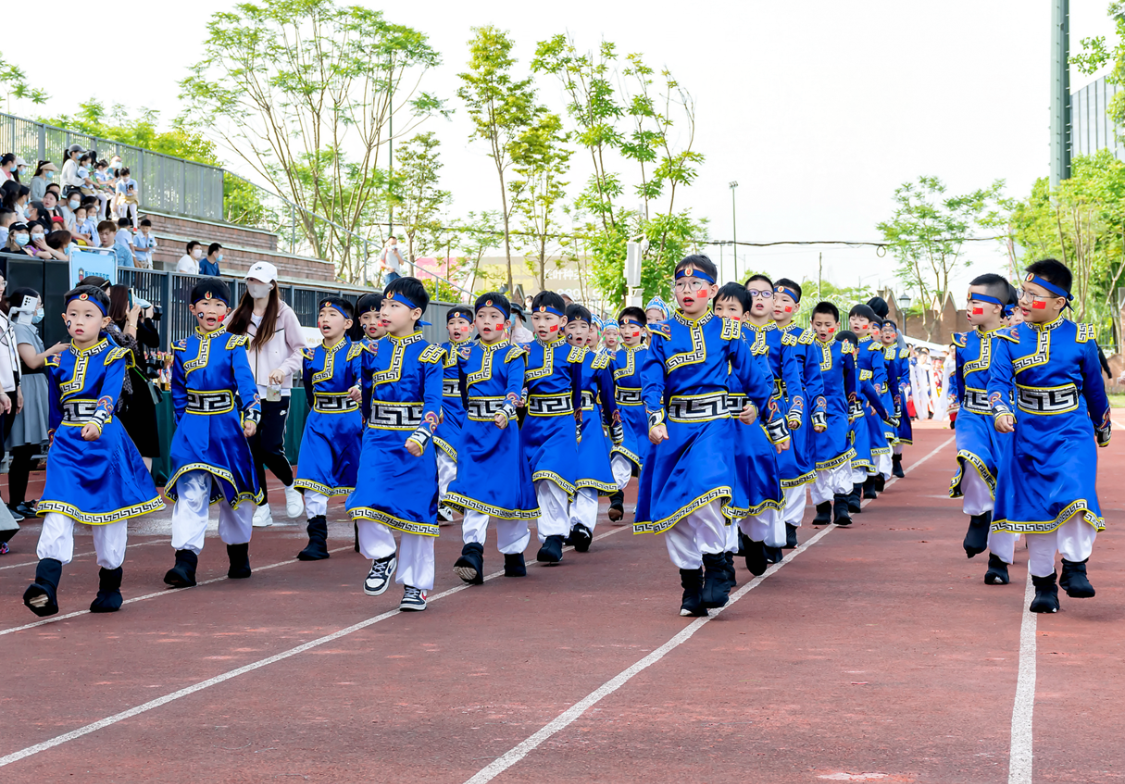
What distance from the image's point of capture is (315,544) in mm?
10062

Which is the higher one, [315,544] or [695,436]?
[695,436]

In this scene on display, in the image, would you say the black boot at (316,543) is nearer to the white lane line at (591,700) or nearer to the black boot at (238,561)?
the black boot at (238,561)

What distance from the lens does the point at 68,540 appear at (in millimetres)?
7539

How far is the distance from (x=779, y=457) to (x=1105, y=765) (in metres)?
5.71

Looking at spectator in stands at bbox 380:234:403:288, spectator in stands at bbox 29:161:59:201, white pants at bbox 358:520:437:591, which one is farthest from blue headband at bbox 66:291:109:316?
spectator in stands at bbox 380:234:403:288

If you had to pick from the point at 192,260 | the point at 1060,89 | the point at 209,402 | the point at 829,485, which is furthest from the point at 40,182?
the point at 1060,89

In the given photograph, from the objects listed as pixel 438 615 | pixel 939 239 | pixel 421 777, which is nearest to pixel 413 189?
pixel 939 239

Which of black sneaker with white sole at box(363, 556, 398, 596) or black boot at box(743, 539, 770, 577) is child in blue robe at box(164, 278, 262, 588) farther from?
black boot at box(743, 539, 770, 577)

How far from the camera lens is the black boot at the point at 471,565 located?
28.0 ft

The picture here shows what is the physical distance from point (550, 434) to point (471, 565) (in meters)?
1.74

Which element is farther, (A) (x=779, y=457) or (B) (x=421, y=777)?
(A) (x=779, y=457)

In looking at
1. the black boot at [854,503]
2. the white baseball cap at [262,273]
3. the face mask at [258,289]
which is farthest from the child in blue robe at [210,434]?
the black boot at [854,503]

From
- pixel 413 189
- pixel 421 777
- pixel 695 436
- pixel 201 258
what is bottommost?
pixel 421 777

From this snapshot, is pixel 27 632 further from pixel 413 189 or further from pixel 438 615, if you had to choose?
pixel 413 189
